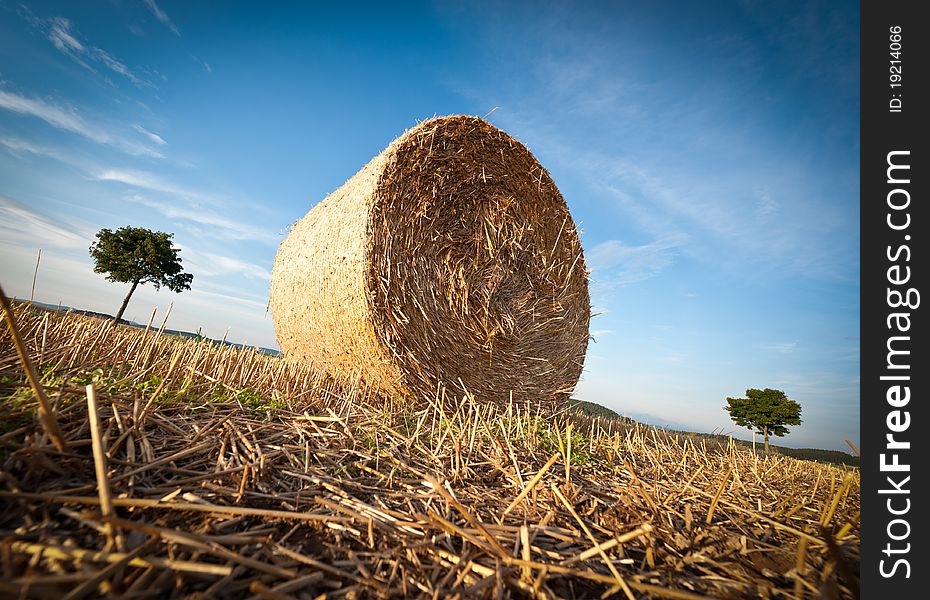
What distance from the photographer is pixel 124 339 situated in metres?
3.70

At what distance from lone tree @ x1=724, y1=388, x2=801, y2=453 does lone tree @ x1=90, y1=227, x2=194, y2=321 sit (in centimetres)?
3328

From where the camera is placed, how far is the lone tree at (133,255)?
2527cm

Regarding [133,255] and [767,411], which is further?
[133,255]

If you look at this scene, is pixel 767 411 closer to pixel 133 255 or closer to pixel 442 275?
pixel 442 275

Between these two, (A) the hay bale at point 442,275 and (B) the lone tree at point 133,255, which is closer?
(A) the hay bale at point 442,275

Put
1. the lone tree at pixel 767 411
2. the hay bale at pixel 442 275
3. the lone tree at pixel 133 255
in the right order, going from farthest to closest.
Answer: the lone tree at pixel 133 255 → the lone tree at pixel 767 411 → the hay bale at pixel 442 275

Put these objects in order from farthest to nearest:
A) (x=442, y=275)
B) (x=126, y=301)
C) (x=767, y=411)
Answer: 1. (x=126, y=301)
2. (x=767, y=411)
3. (x=442, y=275)

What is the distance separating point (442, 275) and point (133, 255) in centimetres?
2885

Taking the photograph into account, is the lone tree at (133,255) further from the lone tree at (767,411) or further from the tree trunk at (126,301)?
the lone tree at (767,411)

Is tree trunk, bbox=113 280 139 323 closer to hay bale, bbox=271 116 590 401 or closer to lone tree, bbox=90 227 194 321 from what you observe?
lone tree, bbox=90 227 194 321

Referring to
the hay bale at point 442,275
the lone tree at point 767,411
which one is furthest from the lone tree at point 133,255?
the lone tree at point 767,411

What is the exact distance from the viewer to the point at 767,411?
1936 cm

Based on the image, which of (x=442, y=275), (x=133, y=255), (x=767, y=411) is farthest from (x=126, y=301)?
(x=767, y=411)

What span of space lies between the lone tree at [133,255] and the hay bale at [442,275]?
1049 inches
